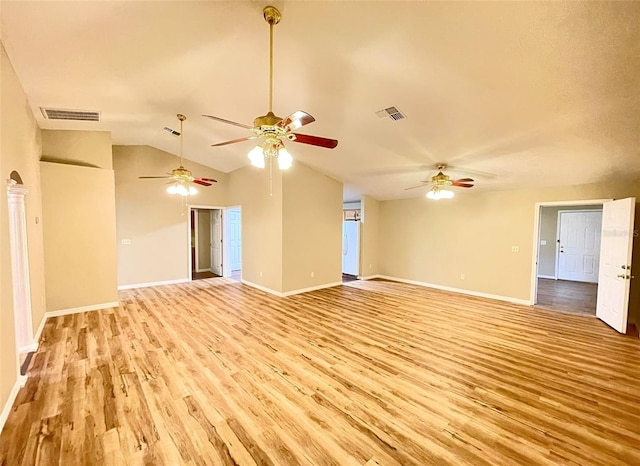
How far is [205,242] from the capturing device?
9164mm

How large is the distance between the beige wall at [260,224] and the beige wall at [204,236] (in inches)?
75.2

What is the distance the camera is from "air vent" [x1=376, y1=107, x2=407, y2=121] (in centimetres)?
356

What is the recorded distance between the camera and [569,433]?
2129 millimetres

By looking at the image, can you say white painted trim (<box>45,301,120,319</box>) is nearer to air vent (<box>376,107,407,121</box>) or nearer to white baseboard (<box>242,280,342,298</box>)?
white baseboard (<box>242,280,342,298</box>)

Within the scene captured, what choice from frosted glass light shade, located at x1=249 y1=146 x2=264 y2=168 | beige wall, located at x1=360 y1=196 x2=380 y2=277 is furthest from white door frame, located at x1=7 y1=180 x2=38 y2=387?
beige wall, located at x1=360 y1=196 x2=380 y2=277

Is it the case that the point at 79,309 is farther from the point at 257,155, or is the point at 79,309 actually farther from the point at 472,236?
the point at 472,236

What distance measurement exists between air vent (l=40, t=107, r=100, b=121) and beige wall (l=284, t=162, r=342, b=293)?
3305 millimetres

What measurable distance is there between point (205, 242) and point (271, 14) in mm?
7944

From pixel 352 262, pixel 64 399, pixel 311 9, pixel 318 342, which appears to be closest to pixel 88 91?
pixel 311 9

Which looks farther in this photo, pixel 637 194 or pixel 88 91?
pixel 637 194

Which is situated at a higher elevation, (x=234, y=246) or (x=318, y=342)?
(x=234, y=246)

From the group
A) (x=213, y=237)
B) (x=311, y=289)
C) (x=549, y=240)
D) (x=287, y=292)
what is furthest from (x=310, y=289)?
(x=549, y=240)

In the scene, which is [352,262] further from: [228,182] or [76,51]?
[76,51]

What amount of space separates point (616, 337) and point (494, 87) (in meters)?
4.11
